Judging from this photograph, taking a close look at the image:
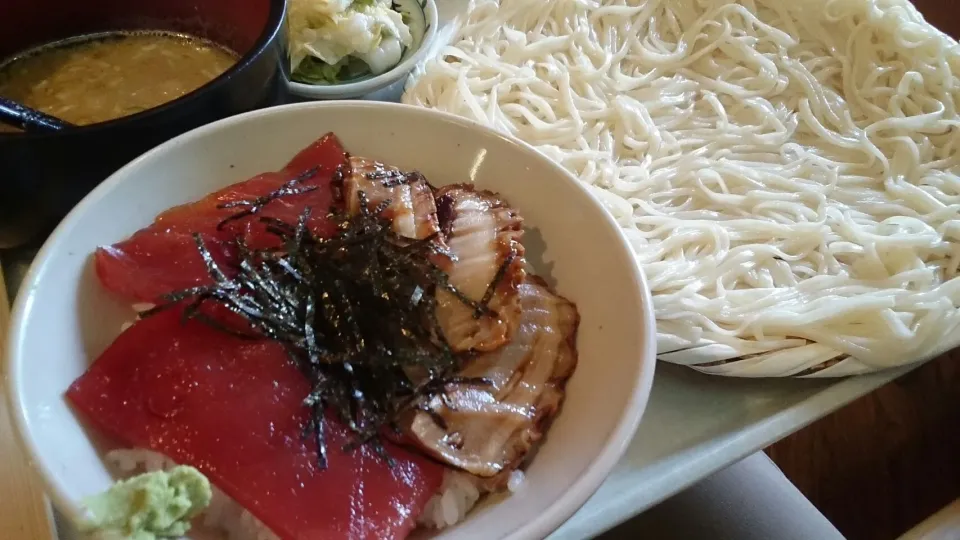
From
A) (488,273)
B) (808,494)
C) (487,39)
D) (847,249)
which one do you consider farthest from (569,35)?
(808,494)

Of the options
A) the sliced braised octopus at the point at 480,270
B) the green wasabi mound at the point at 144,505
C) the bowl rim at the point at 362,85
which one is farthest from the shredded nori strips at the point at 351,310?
the bowl rim at the point at 362,85

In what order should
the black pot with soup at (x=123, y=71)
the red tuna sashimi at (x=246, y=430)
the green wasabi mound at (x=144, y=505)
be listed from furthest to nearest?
the black pot with soup at (x=123, y=71)
the red tuna sashimi at (x=246, y=430)
the green wasabi mound at (x=144, y=505)

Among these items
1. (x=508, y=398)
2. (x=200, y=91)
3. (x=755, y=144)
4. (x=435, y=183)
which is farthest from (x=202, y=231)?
(x=755, y=144)

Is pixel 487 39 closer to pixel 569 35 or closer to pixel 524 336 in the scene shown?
pixel 569 35

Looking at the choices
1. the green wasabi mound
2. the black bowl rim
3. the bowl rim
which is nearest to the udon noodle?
the bowl rim

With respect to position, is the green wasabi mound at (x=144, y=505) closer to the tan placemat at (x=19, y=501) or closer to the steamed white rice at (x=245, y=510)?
the steamed white rice at (x=245, y=510)

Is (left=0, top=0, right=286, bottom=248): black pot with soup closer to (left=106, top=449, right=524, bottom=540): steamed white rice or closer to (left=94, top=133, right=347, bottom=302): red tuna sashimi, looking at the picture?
(left=94, top=133, right=347, bottom=302): red tuna sashimi
